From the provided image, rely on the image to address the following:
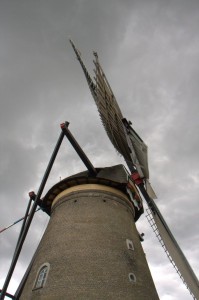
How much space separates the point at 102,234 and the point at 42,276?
3.38m

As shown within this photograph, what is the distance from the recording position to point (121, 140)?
51.3 feet

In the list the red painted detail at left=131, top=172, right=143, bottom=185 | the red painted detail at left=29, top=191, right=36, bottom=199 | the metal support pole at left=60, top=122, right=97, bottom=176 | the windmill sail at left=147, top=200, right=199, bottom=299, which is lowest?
the windmill sail at left=147, top=200, right=199, bottom=299

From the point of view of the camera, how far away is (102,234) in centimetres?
1227

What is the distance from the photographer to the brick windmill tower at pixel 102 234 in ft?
33.7

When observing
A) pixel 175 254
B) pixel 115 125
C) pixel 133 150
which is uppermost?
pixel 115 125

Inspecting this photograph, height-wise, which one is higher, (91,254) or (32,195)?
(32,195)

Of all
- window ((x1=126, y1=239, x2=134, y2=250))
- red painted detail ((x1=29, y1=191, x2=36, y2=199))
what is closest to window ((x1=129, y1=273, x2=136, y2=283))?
window ((x1=126, y1=239, x2=134, y2=250))

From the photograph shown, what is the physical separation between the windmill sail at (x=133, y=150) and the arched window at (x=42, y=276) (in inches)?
218

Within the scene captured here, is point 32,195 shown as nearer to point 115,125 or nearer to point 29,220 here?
point 29,220

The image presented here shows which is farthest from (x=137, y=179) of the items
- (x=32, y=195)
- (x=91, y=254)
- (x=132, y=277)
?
(x=32, y=195)

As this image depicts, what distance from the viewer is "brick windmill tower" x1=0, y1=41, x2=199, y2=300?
1027cm

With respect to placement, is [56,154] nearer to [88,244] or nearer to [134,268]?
[88,244]

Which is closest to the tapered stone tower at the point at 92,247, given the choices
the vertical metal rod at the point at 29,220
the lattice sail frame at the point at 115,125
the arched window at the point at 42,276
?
the arched window at the point at 42,276

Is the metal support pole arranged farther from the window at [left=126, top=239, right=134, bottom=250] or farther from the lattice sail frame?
the window at [left=126, top=239, right=134, bottom=250]
